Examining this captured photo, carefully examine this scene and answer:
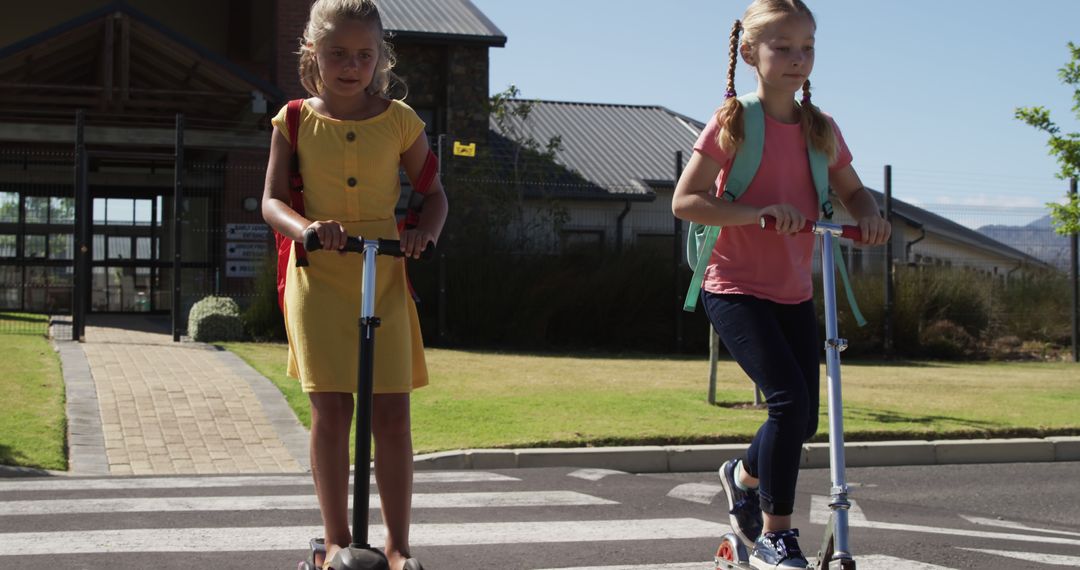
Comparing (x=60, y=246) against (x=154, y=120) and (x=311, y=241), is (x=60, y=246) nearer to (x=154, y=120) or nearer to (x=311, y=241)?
(x=154, y=120)

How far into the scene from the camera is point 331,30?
392cm

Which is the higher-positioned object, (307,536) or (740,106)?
(740,106)

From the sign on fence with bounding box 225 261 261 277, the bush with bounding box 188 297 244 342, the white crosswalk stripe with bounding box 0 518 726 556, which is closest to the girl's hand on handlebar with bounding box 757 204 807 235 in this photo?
the white crosswalk stripe with bounding box 0 518 726 556

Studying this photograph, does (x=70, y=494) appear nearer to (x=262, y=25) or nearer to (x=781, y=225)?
(x=781, y=225)

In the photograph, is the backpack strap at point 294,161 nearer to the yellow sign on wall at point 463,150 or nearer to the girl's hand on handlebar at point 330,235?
the girl's hand on handlebar at point 330,235

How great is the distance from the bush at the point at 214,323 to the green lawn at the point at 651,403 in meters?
0.49

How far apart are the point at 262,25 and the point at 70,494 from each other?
59.7 ft

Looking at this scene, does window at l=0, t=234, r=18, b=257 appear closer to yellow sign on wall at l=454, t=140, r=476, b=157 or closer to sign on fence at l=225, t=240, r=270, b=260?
sign on fence at l=225, t=240, r=270, b=260

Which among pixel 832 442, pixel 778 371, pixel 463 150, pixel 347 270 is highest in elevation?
pixel 463 150

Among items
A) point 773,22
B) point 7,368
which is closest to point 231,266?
point 7,368

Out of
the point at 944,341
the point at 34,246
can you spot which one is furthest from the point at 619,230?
the point at 34,246

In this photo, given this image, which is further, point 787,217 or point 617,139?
point 617,139

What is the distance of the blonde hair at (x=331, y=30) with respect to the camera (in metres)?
3.91

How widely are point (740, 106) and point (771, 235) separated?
45 cm
